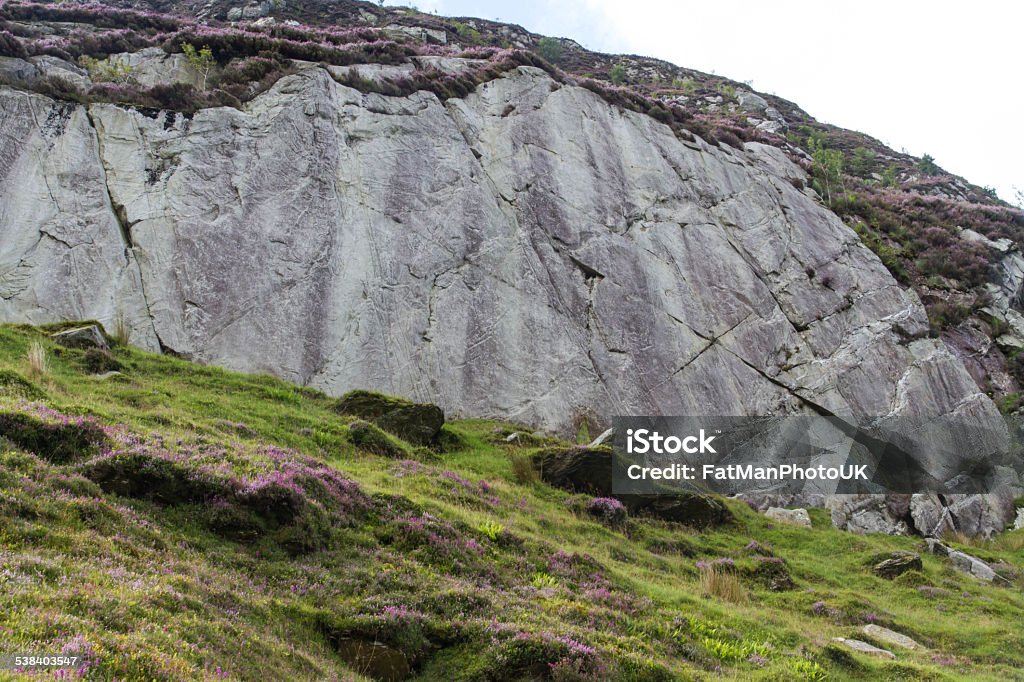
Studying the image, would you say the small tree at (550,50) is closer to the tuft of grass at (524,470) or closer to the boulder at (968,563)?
the tuft of grass at (524,470)

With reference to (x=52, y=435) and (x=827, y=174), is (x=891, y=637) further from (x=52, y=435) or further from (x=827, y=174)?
(x=827, y=174)

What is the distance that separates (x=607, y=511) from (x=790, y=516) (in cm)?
1036

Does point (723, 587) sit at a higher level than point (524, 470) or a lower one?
lower

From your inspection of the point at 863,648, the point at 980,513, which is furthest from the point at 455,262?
the point at 980,513

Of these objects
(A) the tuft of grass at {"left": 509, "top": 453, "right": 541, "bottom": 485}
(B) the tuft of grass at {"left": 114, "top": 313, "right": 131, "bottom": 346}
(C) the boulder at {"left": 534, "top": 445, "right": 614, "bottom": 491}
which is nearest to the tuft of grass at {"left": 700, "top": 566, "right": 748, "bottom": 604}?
(C) the boulder at {"left": 534, "top": 445, "right": 614, "bottom": 491}

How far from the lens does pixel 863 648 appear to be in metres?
15.1

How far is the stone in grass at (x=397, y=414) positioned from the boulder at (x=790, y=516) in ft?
43.8

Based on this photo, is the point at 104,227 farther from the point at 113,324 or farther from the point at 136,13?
the point at 136,13

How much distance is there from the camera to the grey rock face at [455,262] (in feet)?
92.2

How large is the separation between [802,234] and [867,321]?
21.4 feet

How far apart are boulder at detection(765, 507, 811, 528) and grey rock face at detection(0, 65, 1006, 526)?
573cm

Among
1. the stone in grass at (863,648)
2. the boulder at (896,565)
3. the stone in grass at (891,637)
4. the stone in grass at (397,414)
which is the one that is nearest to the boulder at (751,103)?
the boulder at (896,565)

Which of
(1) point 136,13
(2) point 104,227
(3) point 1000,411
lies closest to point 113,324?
(2) point 104,227

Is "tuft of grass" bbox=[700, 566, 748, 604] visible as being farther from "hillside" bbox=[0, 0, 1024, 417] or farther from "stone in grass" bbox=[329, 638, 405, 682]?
"hillside" bbox=[0, 0, 1024, 417]
